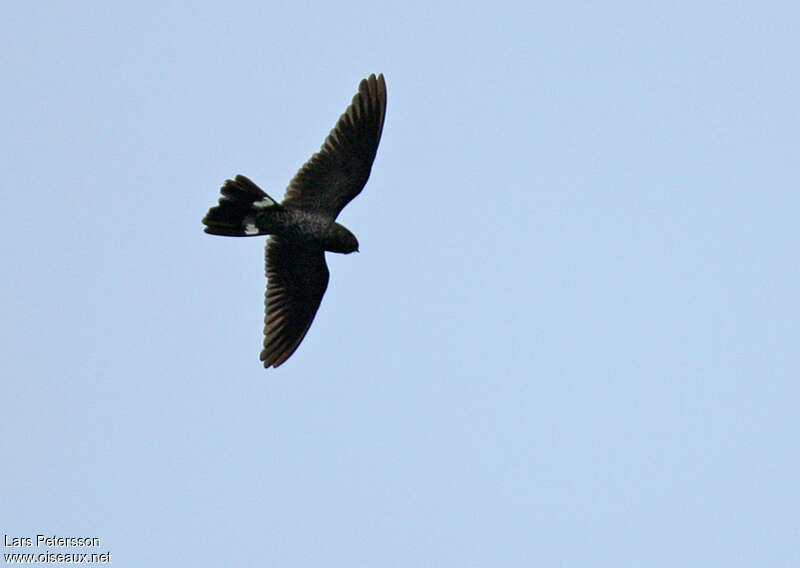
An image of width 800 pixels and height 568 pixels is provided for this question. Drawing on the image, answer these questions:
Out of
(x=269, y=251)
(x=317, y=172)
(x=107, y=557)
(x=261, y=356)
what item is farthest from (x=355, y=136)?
(x=107, y=557)

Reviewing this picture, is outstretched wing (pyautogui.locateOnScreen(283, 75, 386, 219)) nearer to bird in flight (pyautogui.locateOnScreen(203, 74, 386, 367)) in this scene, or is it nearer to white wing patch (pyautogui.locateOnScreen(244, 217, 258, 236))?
bird in flight (pyautogui.locateOnScreen(203, 74, 386, 367))

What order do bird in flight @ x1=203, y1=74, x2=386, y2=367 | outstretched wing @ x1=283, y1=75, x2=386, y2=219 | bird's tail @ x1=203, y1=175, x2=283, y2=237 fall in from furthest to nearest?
1. outstretched wing @ x1=283, y1=75, x2=386, y2=219
2. bird in flight @ x1=203, y1=74, x2=386, y2=367
3. bird's tail @ x1=203, y1=175, x2=283, y2=237

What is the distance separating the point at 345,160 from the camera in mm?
14836

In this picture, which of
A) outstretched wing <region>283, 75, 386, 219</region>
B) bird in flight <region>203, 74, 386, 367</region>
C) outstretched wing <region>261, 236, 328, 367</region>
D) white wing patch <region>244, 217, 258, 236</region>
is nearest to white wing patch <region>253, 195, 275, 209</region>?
bird in flight <region>203, 74, 386, 367</region>

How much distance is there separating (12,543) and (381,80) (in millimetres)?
7095

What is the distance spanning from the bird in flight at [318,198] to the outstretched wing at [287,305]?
0.20 m

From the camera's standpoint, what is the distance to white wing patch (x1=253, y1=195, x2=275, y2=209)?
14.5 meters

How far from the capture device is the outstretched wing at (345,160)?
14.8 metres

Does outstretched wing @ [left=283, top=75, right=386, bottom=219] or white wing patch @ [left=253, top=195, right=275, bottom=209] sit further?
outstretched wing @ [left=283, top=75, right=386, bottom=219]

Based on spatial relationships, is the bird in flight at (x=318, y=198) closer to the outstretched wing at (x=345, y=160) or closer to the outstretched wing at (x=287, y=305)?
the outstretched wing at (x=345, y=160)

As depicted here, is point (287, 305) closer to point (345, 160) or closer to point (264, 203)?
point (264, 203)

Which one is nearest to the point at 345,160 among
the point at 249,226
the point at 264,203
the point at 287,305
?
the point at 264,203

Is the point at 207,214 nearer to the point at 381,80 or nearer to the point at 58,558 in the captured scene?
the point at 381,80

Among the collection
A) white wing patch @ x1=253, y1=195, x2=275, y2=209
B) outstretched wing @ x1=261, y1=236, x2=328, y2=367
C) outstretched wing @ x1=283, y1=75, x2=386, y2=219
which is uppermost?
outstretched wing @ x1=283, y1=75, x2=386, y2=219
